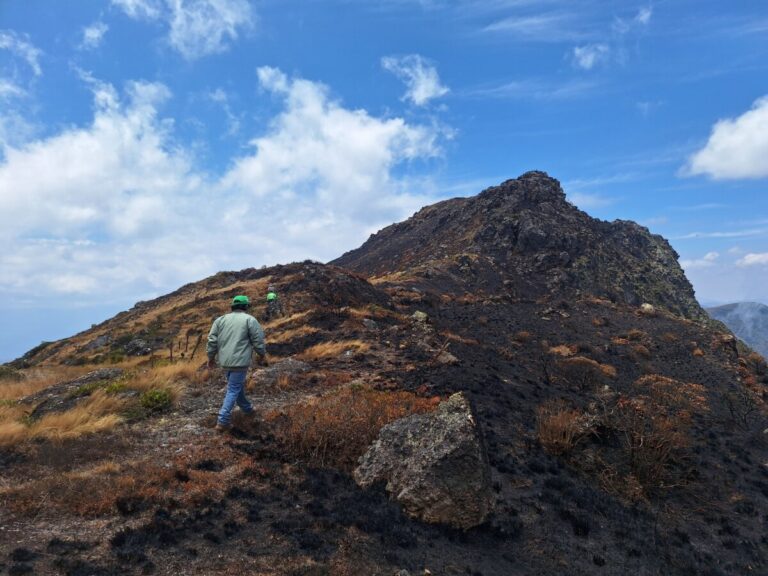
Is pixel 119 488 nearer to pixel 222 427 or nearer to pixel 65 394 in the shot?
pixel 222 427

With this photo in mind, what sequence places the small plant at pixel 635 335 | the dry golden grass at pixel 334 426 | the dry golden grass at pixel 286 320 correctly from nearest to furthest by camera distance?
1. the dry golden grass at pixel 334 426
2. the dry golden grass at pixel 286 320
3. the small plant at pixel 635 335

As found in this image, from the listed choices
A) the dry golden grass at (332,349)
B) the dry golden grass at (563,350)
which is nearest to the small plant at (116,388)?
the dry golden grass at (332,349)

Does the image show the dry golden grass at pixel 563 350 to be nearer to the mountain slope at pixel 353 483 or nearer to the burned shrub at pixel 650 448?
the mountain slope at pixel 353 483

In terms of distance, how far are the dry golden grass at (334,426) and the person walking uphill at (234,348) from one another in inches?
37.6

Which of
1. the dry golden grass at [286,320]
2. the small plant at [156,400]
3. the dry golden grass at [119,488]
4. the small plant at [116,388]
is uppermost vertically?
the dry golden grass at [286,320]

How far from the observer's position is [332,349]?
1808 centimetres

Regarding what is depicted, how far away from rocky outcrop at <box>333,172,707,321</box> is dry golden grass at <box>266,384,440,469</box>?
40.8 metres

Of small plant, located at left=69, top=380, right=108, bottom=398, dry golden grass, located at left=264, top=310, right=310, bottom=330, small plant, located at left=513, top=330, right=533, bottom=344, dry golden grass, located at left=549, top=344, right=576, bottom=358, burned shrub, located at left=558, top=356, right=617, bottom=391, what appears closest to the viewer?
small plant, located at left=69, top=380, right=108, bottom=398

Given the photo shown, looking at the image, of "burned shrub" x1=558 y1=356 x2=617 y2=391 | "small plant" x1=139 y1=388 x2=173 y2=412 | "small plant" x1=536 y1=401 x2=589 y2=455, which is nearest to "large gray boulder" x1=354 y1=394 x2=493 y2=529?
"small plant" x1=536 y1=401 x2=589 y2=455

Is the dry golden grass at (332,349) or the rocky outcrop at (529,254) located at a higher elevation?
the rocky outcrop at (529,254)

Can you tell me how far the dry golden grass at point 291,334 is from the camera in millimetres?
20656

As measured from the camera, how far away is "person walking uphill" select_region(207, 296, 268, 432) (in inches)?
360

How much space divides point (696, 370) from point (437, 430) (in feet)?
108

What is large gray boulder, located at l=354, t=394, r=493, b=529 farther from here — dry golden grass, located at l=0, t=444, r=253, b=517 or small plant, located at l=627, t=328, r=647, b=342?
small plant, located at l=627, t=328, r=647, b=342
